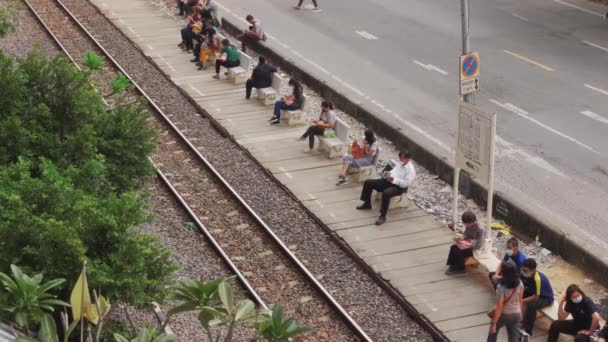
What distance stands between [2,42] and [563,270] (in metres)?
17.9

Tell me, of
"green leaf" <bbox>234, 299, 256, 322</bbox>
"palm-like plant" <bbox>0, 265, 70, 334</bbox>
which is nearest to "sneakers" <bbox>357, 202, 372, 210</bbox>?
"green leaf" <bbox>234, 299, 256, 322</bbox>

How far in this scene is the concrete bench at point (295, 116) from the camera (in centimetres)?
2234

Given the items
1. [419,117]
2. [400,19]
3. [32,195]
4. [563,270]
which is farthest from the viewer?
[400,19]

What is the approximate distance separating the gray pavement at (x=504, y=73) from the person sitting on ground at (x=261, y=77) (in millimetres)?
2133

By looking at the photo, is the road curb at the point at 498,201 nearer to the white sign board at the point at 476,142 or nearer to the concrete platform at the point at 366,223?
the concrete platform at the point at 366,223

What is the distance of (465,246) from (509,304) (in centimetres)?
Result: 278

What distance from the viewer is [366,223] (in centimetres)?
1755

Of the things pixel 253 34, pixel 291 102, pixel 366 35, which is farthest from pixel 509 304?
pixel 366 35

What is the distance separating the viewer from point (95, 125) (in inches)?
631

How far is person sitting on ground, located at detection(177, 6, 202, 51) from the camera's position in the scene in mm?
27797

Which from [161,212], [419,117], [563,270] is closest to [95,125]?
[161,212]

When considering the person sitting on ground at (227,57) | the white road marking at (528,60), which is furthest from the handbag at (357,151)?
the white road marking at (528,60)

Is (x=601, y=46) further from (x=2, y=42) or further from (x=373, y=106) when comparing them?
(x=2, y=42)

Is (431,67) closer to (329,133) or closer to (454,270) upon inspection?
(329,133)
